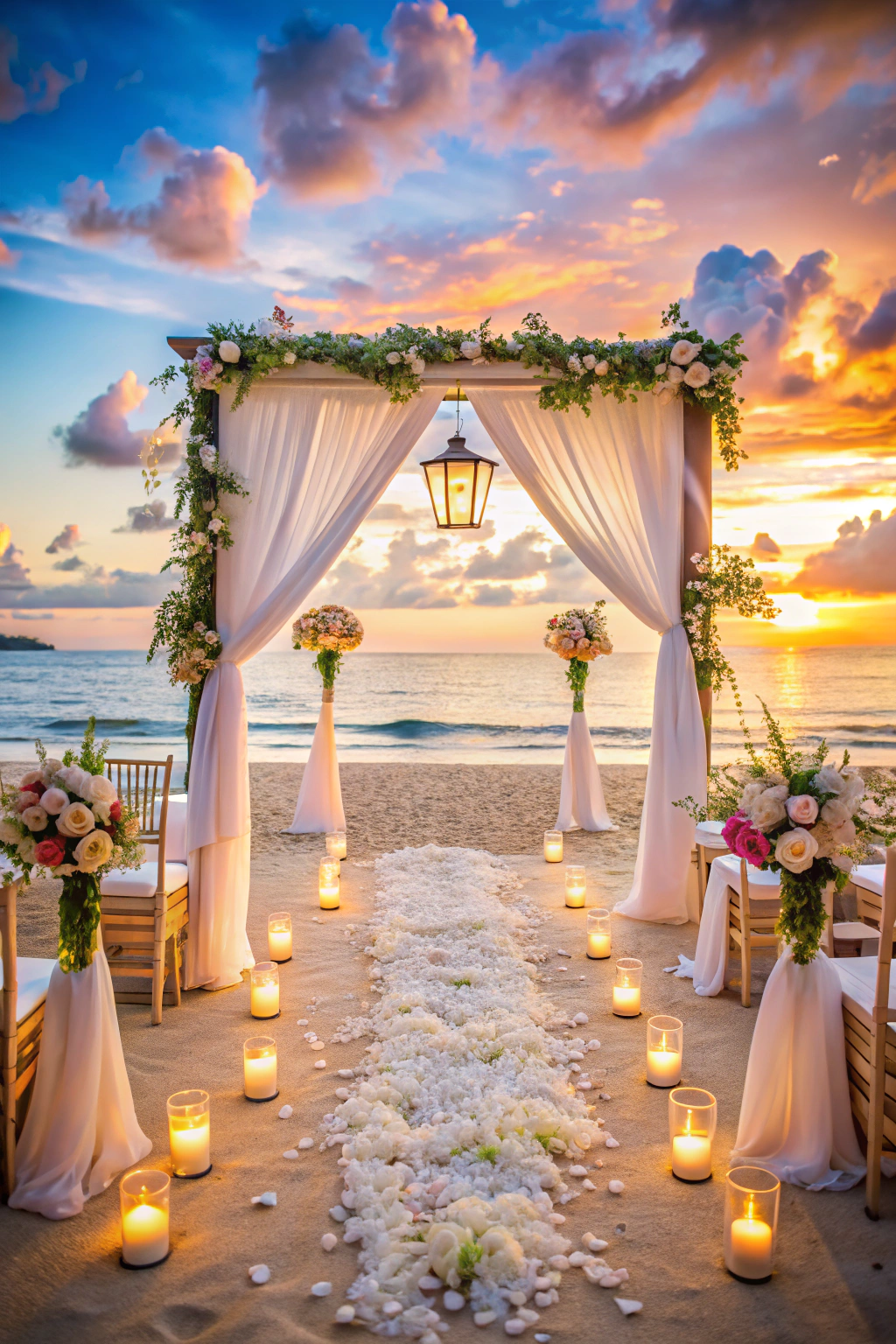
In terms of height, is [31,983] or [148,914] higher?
[31,983]

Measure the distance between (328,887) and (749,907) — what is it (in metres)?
2.89

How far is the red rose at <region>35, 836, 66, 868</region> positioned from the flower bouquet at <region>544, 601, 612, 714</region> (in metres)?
5.60

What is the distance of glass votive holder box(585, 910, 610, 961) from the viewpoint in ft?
14.7

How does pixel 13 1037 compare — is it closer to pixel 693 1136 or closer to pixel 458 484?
pixel 693 1136

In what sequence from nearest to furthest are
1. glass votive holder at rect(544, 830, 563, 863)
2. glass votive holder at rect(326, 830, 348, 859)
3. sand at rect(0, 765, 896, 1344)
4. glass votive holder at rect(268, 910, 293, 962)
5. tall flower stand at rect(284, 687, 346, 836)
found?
sand at rect(0, 765, 896, 1344) → glass votive holder at rect(268, 910, 293, 962) → glass votive holder at rect(326, 830, 348, 859) → glass votive holder at rect(544, 830, 563, 863) → tall flower stand at rect(284, 687, 346, 836)

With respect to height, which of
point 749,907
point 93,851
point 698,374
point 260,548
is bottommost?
point 749,907

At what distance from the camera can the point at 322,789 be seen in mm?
7387

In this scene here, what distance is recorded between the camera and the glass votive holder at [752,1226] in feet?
6.80

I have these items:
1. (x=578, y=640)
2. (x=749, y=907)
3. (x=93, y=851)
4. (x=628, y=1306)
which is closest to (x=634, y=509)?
(x=749, y=907)

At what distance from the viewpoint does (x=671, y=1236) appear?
229cm

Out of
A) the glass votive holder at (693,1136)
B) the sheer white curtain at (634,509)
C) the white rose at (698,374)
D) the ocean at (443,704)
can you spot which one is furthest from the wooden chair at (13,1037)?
the ocean at (443,704)

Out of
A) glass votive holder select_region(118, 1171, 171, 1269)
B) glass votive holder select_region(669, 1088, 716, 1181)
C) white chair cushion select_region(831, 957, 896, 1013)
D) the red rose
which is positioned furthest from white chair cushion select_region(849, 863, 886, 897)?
the red rose

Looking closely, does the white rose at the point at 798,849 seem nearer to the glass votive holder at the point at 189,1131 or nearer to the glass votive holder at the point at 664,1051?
the glass votive holder at the point at 664,1051

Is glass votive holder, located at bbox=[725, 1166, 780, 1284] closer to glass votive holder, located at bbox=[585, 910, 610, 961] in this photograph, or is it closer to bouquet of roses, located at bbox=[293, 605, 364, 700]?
glass votive holder, located at bbox=[585, 910, 610, 961]
